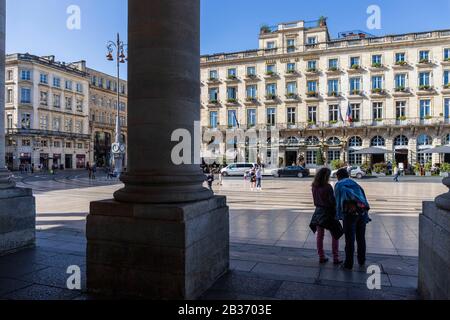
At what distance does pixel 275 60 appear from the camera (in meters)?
50.1

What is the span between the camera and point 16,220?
615 centimetres

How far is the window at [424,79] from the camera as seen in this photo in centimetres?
4422

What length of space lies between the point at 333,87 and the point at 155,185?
48.0m

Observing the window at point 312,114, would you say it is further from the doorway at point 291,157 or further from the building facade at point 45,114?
the building facade at point 45,114

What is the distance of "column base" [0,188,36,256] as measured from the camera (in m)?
5.91

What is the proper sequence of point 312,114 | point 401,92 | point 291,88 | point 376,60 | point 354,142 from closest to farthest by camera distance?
point 401,92
point 376,60
point 354,142
point 312,114
point 291,88

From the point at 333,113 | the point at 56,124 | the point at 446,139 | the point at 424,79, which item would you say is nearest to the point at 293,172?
the point at 333,113

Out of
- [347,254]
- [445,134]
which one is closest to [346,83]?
[445,134]

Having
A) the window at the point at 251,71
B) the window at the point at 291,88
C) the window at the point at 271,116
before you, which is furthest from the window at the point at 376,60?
the window at the point at 251,71

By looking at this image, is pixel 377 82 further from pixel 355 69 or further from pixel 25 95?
pixel 25 95

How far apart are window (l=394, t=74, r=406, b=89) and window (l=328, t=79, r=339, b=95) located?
24.6ft
